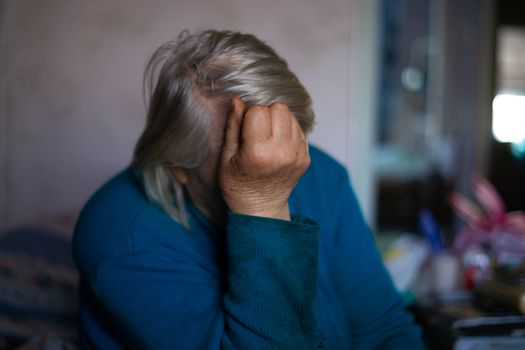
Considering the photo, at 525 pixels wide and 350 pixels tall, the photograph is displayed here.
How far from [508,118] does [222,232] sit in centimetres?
355

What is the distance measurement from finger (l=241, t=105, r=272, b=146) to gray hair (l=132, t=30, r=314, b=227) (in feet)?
0.26

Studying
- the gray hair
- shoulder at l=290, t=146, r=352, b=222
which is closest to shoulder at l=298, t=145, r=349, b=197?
shoulder at l=290, t=146, r=352, b=222

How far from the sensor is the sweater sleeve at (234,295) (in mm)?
636

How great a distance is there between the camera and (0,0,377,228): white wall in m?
1.64

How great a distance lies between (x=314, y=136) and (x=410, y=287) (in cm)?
A: 60

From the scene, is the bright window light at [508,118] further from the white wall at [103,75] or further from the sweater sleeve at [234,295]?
the sweater sleeve at [234,295]

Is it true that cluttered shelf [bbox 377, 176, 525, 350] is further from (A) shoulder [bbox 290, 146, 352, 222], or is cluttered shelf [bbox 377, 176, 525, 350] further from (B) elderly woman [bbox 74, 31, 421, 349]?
(A) shoulder [bbox 290, 146, 352, 222]

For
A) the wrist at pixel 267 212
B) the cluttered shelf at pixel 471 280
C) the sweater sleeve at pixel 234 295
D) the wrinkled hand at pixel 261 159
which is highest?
the wrinkled hand at pixel 261 159

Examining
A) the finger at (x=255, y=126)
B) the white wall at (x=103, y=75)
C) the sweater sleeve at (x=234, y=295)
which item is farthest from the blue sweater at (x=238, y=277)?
the white wall at (x=103, y=75)

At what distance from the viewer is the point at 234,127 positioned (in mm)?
630

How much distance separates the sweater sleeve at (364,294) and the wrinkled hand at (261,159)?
0.92 ft

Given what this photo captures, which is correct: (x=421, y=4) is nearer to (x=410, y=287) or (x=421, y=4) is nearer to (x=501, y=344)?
(x=410, y=287)

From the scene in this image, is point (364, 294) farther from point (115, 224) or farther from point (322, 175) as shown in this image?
point (115, 224)

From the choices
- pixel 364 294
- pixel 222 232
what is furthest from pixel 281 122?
pixel 364 294
